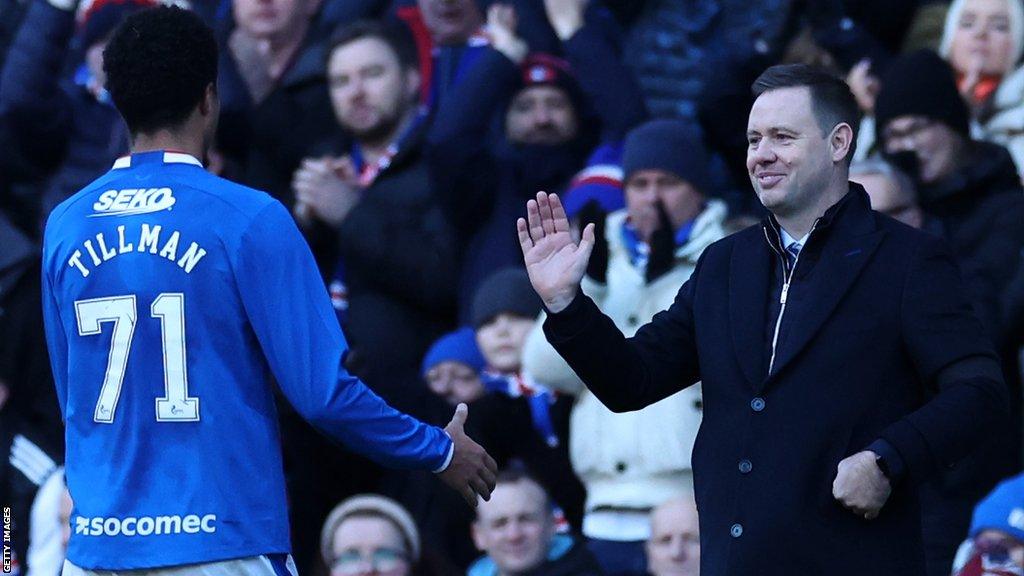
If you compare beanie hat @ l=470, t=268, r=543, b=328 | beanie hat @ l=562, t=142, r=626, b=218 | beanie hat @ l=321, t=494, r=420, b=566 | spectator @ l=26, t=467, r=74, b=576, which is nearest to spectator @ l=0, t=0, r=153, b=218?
spectator @ l=26, t=467, r=74, b=576

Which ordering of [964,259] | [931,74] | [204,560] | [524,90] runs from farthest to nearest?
1. [524,90]
2. [931,74]
3. [964,259]
4. [204,560]

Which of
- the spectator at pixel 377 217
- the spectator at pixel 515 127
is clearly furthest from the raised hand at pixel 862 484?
the spectator at pixel 515 127

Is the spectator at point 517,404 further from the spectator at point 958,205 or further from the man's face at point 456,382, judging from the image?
the spectator at point 958,205

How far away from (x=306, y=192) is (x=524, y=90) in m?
1.15

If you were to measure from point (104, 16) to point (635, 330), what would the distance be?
400 cm

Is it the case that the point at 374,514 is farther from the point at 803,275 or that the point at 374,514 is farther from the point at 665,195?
the point at 803,275

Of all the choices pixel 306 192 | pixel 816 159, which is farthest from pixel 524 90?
pixel 816 159

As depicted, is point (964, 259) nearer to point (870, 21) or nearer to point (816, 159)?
point (870, 21)

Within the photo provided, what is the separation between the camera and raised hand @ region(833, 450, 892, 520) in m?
5.13

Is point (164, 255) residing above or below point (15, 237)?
below

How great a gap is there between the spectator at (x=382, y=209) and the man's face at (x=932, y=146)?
2.00m

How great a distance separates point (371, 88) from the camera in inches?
381

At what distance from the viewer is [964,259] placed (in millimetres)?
8312

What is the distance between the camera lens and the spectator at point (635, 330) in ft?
26.4
